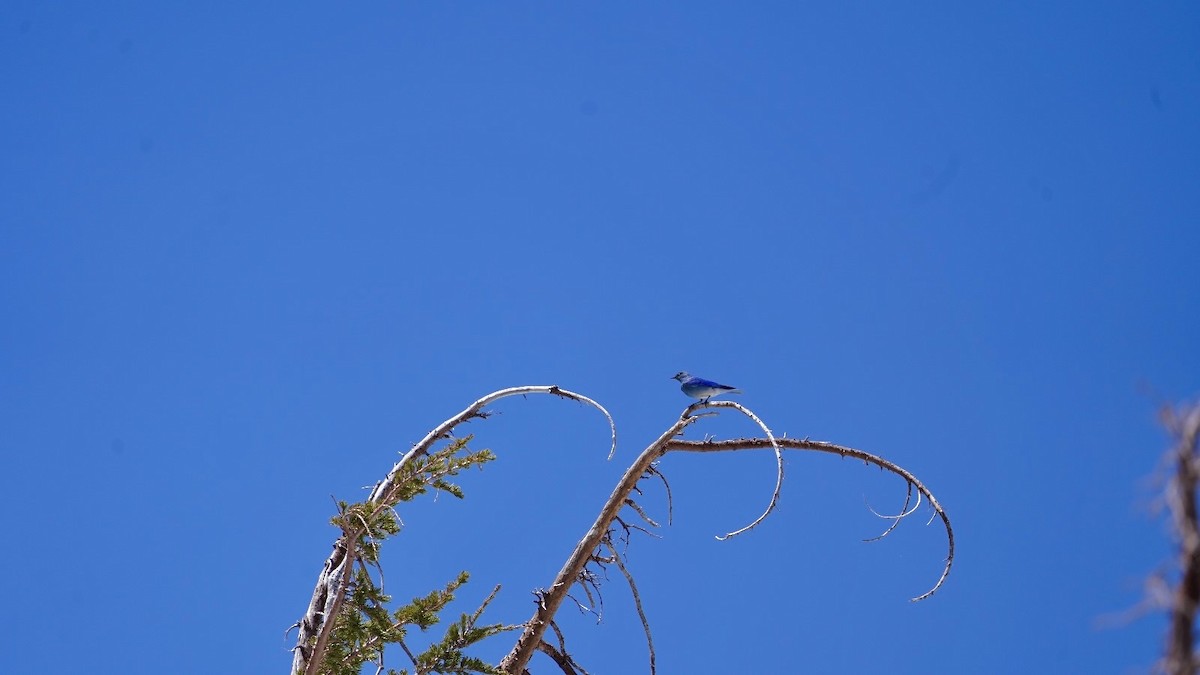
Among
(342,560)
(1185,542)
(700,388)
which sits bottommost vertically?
(1185,542)

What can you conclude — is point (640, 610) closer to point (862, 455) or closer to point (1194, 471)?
point (862, 455)

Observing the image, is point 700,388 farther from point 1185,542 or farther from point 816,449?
point 1185,542

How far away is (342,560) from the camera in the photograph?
9.33 metres

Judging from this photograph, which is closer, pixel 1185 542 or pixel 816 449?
pixel 1185 542

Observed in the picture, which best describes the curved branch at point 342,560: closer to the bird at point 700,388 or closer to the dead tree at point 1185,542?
the bird at point 700,388

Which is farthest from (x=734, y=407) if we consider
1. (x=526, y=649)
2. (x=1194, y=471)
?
(x=1194, y=471)

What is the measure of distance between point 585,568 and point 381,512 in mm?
1636

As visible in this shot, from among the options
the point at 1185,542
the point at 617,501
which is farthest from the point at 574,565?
the point at 1185,542

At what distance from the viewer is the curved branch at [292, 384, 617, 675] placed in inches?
339

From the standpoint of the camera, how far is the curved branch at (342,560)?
8602 millimetres

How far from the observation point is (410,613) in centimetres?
977

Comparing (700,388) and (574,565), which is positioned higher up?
(700,388)

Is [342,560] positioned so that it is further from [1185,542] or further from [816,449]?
[1185,542]

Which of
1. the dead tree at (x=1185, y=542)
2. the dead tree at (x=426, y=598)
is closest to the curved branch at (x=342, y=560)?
the dead tree at (x=426, y=598)
